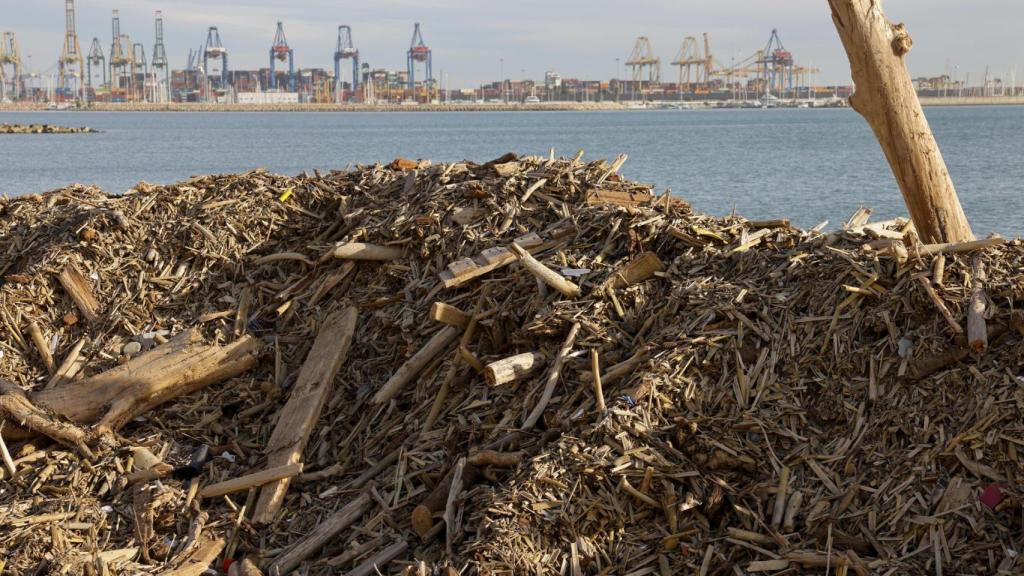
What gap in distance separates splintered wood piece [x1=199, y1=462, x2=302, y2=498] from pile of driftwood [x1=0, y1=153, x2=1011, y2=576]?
0.08 feet

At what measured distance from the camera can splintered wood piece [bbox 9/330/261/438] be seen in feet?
22.2

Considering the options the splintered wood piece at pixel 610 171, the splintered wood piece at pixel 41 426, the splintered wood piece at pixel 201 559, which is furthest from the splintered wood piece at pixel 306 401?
the splintered wood piece at pixel 610 171

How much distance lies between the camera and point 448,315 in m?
6.64

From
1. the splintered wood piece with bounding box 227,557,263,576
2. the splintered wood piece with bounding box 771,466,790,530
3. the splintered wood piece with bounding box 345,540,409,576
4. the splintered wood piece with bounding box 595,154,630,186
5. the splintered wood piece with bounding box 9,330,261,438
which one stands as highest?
the splintered wood piece with bounding box 595,154,630,186

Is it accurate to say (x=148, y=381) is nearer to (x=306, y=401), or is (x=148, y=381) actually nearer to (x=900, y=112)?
(x=306, y=401)

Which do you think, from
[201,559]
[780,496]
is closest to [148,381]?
[201,559]

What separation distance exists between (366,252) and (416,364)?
132cm

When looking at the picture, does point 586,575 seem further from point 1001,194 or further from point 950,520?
point 1001,194

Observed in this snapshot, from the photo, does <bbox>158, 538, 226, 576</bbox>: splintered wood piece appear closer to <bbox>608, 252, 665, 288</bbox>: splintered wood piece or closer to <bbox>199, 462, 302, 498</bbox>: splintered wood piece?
<bbox>199, 462, 302, 498</bbox>: splintered wood piece

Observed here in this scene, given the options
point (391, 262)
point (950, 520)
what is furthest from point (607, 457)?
point (391, 262)

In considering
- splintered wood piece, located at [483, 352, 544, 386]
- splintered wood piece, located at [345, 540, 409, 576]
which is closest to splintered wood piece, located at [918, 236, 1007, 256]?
splintered wood piece, located at [483, 352, 544, 386]

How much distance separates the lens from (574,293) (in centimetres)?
654

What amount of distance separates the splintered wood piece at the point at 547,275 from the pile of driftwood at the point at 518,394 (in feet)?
0.06

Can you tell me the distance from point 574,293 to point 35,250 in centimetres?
A: 492
